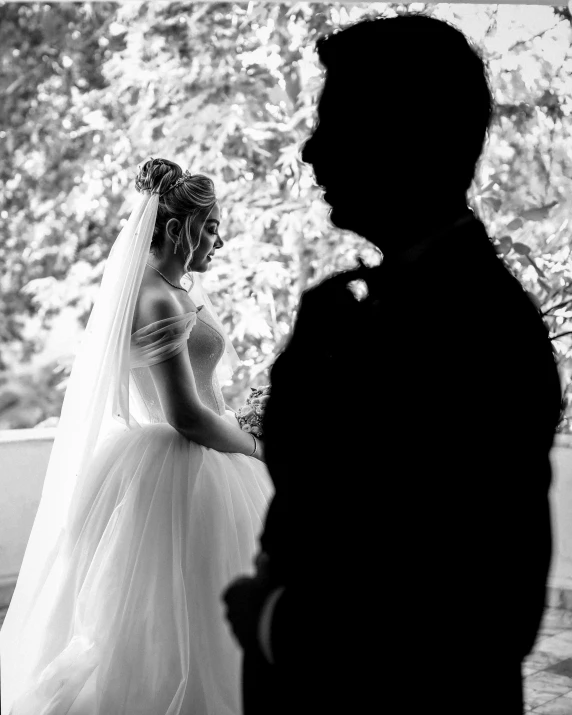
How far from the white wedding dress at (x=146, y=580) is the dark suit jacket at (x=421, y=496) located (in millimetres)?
1814

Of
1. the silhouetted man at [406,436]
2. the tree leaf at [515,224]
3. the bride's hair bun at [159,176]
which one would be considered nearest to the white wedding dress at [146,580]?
the bride's hair bun at [159,176]

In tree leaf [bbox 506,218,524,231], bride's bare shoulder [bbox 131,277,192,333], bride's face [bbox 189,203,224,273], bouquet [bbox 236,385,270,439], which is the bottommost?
bouquet [bbox 236,385,270,439]

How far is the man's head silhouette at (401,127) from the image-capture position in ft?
2.22

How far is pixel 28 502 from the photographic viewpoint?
4.34 m

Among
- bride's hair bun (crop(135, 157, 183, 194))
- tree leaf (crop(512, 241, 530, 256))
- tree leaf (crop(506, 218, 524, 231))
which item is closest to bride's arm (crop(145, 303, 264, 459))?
bride's hair bun (crop(135, 157, 183, 194))

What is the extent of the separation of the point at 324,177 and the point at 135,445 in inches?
78.4

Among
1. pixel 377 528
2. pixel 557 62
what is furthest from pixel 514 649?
pixel 557 62

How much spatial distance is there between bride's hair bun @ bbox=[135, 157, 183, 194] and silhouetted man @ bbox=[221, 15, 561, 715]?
79.0 inches

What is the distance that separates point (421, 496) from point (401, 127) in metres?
0.27

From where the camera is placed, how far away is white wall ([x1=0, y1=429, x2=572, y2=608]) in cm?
423

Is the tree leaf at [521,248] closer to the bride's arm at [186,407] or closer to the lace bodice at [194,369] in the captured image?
the lace bodice at [194,369]

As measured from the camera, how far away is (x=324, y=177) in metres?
0.71

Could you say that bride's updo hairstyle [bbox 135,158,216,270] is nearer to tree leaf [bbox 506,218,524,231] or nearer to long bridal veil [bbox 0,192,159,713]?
long bridal veil [bbox 0,192,159,713]

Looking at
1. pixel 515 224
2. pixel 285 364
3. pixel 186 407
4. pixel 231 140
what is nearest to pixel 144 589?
pixel 186 407
